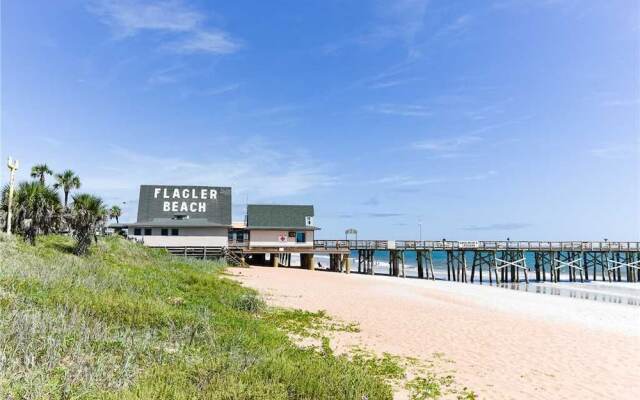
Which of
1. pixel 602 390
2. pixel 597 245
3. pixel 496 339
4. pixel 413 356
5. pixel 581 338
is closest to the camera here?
pixel 602 390

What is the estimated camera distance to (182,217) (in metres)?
41.8

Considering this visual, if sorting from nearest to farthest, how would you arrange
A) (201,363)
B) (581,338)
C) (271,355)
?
(201,363)
(271,355)
(581,338)

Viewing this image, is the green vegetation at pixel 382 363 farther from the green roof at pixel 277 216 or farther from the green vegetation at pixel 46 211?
the green roof at pixel 277 216

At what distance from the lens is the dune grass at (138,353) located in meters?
5.85

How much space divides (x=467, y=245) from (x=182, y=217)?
32280 mm

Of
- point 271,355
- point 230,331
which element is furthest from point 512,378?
point 230,331

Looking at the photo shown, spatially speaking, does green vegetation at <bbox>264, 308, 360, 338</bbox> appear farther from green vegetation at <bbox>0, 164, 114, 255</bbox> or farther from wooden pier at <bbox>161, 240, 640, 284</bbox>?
wooden pier at <bbox>161, 240, 640, 284</bbox>

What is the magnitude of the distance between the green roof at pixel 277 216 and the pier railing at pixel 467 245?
10.3 ft

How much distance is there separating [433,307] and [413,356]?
9.19 m

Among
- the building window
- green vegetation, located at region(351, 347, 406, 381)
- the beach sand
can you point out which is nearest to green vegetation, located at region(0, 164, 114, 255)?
the beach sand

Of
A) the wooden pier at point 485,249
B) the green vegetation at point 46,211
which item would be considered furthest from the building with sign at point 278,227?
the green vegetation at point 46,211

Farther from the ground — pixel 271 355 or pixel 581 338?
pixel 271 355

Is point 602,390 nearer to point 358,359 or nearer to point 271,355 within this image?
point 358,359

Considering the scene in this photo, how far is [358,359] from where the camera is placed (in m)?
9.79
